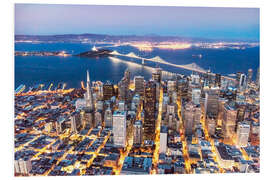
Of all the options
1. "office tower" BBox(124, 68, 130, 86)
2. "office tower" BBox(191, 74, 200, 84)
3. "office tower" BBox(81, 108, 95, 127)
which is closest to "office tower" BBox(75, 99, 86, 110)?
"office tower" BBox(81, 108, 95, 127)

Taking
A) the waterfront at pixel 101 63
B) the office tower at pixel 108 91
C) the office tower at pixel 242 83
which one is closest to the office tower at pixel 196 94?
the office tower at pixel 242 83

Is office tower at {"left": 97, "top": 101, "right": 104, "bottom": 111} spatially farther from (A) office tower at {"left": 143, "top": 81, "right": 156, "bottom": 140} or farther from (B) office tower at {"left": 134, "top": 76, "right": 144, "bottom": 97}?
(A) office tower at {"left": 143, "top": 81, "right": 156, "bottom": 140}

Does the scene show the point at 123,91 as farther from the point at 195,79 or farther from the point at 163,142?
the point at 163,142

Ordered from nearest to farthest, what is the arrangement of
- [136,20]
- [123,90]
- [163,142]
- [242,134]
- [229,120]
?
[136,20], [163,142], [242,134], [229,120], [123,90]

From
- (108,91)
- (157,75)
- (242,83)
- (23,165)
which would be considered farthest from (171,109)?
(23,165)

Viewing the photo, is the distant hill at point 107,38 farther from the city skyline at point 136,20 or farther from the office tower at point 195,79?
the office tower at point 195,79
